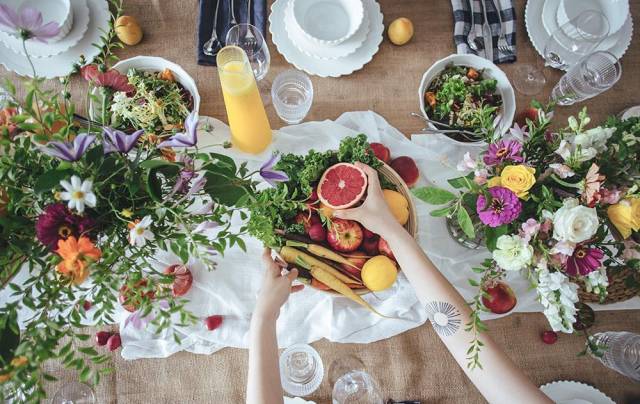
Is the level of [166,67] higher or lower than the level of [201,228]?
higher

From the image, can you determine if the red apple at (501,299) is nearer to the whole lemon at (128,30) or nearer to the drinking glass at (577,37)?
the drinking glass at (577,37)

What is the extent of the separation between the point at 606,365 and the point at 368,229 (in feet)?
2.01

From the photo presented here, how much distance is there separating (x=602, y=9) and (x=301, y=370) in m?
1.11

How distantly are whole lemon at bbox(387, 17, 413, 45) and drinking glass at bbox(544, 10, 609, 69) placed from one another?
33cm

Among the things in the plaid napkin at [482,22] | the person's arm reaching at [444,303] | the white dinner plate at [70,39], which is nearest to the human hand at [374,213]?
the person's arm reaching at [444,303]

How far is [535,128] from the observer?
715mm

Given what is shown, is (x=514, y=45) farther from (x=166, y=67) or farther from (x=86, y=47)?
(x=86, y=47)

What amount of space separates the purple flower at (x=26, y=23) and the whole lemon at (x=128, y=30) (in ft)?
1.55

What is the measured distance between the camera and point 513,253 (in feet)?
2.11

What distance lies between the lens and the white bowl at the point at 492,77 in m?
1.02

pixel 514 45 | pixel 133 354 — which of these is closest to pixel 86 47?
pixel 133 354

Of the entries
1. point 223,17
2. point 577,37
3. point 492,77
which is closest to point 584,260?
point 492,77

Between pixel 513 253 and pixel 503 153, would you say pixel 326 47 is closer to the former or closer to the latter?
pixel 503 153

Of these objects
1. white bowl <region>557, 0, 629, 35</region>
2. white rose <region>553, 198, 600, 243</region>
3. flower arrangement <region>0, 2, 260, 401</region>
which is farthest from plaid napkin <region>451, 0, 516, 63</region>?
flower arrangement <region>0, 2, 260, 401</region>
